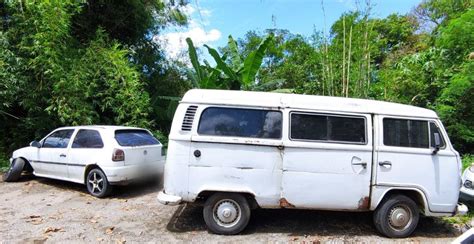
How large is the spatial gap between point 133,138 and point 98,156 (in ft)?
2.73

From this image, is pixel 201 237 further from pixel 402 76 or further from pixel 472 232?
pixel 402 76

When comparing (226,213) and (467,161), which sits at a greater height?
(467,161)

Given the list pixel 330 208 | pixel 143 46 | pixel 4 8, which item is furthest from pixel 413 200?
pixel 4 8

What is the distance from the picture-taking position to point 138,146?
316 inches

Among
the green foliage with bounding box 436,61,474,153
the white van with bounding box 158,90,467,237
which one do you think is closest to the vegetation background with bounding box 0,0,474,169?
the green foliage with bounding box 436,61,474,153

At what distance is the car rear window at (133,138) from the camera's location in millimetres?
7930

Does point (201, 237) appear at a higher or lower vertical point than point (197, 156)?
lower

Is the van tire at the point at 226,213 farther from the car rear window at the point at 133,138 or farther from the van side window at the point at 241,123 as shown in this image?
the car rear window at the point at 133,138

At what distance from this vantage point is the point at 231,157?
18.1 feet

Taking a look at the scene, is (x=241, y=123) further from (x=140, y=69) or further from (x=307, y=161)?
(x=140, y=69)

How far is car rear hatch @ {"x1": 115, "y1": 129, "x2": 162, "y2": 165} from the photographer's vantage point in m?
7.82

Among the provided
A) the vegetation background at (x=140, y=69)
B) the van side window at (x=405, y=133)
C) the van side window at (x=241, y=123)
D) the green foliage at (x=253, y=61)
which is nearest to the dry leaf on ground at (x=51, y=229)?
the van side window at (x=241, y=123)

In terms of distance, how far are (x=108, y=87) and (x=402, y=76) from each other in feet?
31.1

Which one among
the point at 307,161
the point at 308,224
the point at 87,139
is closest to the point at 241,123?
the point at 307,161
